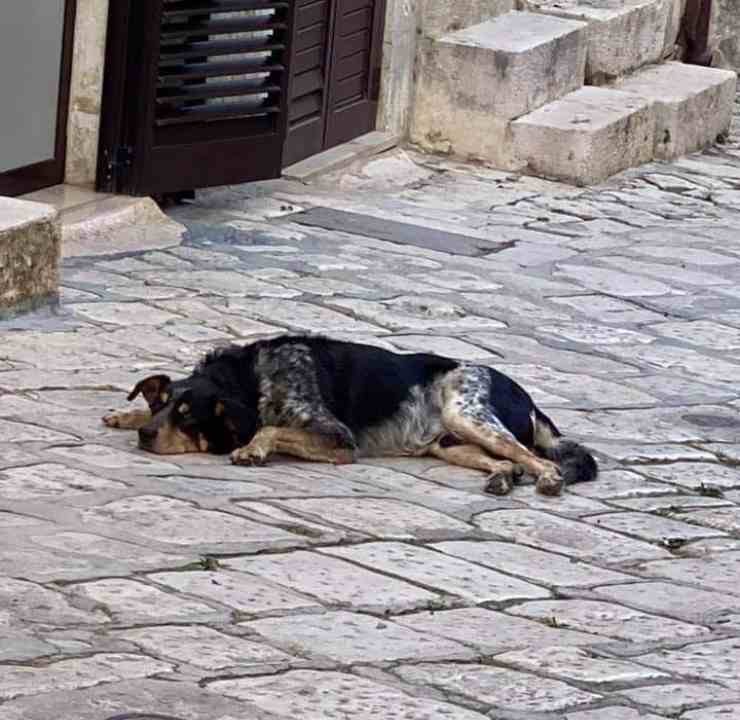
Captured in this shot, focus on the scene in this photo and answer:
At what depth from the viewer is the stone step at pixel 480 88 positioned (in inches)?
500

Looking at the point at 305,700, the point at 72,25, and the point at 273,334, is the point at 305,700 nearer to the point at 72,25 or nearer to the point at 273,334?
the point at 273,334

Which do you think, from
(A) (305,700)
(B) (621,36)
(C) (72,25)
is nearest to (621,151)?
(B) (621,36)

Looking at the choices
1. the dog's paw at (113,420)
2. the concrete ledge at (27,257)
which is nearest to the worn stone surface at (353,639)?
the dog's paw at (113,420)

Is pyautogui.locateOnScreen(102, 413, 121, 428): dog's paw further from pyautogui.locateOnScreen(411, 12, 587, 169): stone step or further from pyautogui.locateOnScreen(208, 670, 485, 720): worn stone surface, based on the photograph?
pyautogui.locateOnScreen(411, 12, 587, 169): stone step

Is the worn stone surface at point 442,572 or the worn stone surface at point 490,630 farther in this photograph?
the worn stone surface at point 442,572

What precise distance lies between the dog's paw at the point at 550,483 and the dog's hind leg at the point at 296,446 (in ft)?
2.00

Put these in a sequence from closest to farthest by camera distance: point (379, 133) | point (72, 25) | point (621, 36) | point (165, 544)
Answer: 1. point (165, 544)
2. point (72, 25)
3. point (379, 133)
4. point (621, 36)

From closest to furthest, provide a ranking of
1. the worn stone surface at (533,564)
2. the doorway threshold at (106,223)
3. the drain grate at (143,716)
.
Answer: the drain grate at (143,716), the worn stone surface at (533,564), the doorway threshold at (106,223)

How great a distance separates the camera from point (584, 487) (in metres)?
6.80

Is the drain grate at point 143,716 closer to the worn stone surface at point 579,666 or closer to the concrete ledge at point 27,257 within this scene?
the worn stone surface at point 579,666

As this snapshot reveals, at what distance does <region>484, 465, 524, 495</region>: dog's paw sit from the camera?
6.62 m


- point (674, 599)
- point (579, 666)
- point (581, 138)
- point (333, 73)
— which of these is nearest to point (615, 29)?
point (581, 138)

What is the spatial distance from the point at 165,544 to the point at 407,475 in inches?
54.5

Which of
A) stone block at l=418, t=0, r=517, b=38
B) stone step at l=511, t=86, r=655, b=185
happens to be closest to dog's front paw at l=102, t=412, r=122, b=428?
stone step at l=511, t=86, r=655, b=185
